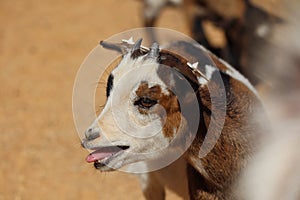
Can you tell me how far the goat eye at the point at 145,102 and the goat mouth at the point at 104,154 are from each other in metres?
0.26

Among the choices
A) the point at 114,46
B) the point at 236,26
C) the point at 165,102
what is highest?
the point at 236,26

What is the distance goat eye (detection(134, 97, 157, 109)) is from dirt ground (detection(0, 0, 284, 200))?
1.92 m

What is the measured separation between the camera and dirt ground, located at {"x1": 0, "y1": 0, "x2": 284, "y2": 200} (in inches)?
227

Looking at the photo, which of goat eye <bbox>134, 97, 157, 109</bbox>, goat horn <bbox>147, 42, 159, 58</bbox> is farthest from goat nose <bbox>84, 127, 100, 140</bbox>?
goat horn <bbox>147, 42, 159, 58</bbox>

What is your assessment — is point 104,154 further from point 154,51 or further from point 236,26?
point 236,26

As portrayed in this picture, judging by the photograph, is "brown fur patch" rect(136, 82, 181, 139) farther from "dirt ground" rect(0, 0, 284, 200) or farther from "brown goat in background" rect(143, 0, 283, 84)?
"brown goat in background" rect(143, 0, 283, 84)

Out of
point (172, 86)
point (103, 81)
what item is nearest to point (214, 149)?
point (172, 86)

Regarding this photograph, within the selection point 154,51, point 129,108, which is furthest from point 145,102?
point 154,51

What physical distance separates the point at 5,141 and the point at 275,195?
11.7 feet

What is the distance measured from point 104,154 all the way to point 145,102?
385mm

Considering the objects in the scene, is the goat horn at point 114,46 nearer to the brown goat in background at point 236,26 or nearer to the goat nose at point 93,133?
the goat nose at point 93,133

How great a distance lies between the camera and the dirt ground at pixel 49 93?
577 centimetres

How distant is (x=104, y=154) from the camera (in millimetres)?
3754

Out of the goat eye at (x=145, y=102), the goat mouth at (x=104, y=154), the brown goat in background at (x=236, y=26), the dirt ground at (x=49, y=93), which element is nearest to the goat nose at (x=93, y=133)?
the goat mouth at (x=104, y=154)
